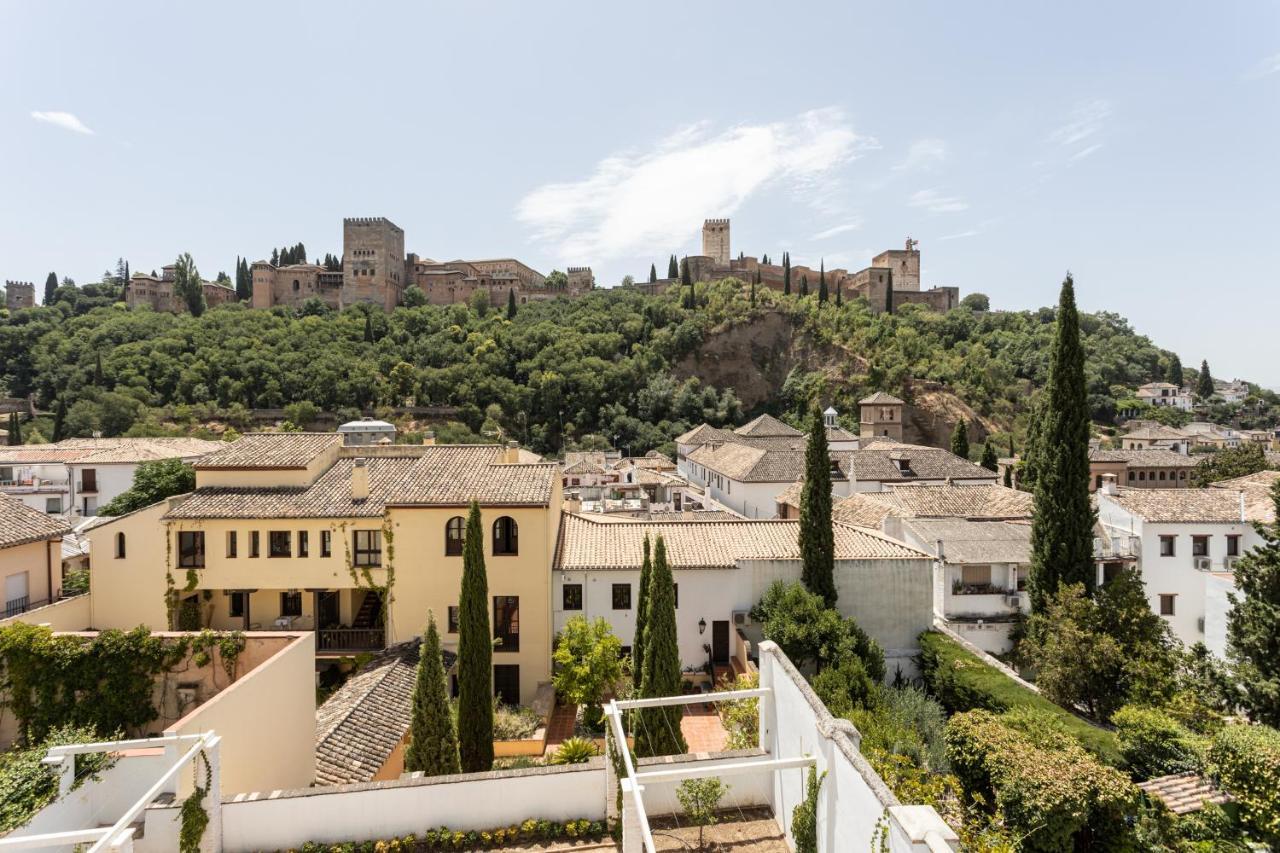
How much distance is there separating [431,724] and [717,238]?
353 ft

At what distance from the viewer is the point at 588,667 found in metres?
15.2

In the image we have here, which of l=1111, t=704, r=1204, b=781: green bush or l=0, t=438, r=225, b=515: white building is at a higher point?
l=0, t=438, r=225, b=515: white building

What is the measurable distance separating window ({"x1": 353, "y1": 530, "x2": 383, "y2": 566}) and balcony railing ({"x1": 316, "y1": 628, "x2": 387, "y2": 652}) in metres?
1.91

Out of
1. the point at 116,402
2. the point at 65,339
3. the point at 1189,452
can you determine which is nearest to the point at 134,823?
the point at 116,402

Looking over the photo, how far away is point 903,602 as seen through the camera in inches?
746

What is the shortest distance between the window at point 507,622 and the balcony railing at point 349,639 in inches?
126

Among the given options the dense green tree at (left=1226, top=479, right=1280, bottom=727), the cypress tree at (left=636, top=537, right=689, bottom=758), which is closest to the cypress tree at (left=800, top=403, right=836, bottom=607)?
the cypress tree at (left=636, top=537, right=689, bottom=758)

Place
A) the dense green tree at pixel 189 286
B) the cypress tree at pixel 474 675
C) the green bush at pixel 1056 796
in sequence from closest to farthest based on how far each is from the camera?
the green bush at pixel 1056 796 < the cypress tree at pixel 474 675 < the dense green tree at pixel 189 286

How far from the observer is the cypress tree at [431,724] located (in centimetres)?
1134

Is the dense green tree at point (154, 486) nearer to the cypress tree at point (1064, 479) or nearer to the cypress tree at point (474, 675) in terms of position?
the cypress tree at point (474, 675)

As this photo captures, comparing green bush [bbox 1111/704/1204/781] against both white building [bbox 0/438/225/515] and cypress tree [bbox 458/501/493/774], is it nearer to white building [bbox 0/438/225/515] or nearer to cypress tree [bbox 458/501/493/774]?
cypress tree [bbox 458/501/493/774]

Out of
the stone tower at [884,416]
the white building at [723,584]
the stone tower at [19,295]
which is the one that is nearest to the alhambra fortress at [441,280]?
the stone tower at [19,295]

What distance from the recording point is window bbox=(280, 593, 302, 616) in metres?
18.9

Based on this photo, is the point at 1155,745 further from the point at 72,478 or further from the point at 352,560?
the point at 72,478
